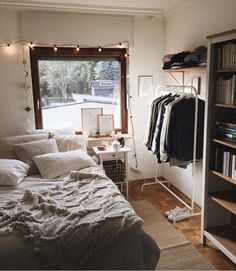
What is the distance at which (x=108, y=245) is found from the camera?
168 centimetres

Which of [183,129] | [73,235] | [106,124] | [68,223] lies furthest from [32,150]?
[183,129]

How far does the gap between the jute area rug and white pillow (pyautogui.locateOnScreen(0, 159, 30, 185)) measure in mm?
1395

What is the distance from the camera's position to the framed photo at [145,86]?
3785mm

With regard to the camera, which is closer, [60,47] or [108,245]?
[108,245]

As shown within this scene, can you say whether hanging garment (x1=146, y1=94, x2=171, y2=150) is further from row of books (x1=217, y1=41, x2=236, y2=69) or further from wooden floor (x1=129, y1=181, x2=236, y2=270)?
row of books (x1=217, y1=41, x2=236, y2=69)

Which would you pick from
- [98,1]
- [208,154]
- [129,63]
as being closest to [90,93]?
[129,63]

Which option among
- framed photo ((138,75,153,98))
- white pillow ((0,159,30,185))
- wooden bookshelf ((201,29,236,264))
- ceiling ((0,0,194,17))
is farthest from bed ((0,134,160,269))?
ceiling ((0,0,194,17))

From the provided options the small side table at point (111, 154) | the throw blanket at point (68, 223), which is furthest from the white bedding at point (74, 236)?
the small side table at point (111, 154)

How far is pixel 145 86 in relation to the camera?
12.5ft

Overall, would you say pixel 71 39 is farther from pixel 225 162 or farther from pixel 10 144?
pixel 225 162

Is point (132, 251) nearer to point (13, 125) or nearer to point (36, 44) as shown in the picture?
point (13, 125)

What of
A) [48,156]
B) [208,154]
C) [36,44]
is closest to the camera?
[208,154]

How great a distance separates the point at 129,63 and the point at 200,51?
3.72 ft

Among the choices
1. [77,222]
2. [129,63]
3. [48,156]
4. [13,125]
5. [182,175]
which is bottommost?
[182,175]
